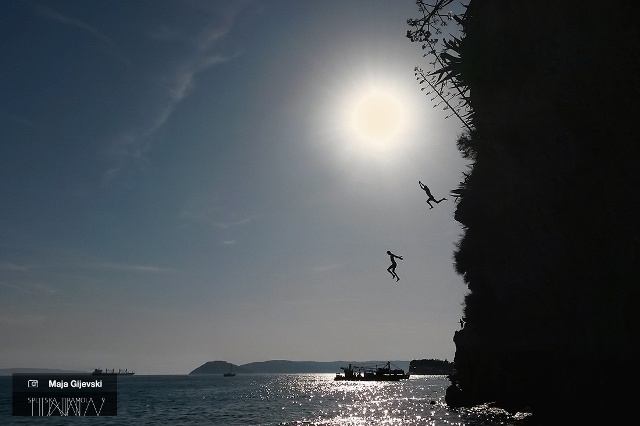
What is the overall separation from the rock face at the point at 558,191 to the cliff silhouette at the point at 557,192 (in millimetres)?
65

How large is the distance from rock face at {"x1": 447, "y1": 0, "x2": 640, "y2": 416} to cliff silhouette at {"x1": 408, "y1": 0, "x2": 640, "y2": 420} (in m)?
0.06

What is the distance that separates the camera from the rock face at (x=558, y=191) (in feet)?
72.2

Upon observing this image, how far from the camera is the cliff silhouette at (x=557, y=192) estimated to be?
867 inches

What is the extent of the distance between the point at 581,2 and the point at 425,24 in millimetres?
9503

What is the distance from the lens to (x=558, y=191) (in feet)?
82.6

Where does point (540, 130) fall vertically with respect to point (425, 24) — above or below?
below

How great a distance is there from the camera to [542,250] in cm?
2633

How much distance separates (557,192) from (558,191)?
0.27 ft

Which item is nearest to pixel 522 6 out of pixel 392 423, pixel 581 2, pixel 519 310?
pixel 581 2

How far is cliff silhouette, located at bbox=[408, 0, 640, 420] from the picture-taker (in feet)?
72.2

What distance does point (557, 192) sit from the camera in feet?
82.8

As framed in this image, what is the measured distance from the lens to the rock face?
22.0 m

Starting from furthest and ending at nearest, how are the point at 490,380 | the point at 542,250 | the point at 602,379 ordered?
the point at 490,380 → the point at 542,250 → the point at 602,379

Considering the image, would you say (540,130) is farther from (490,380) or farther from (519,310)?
(490,380)
